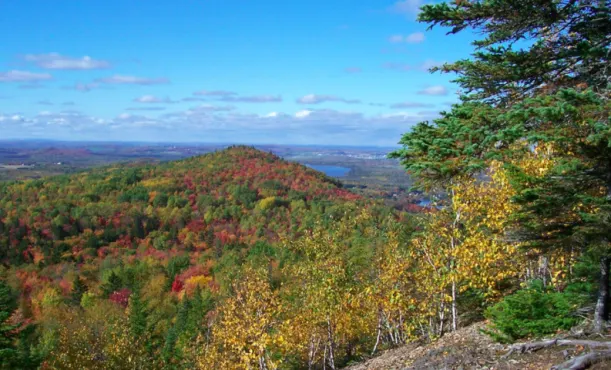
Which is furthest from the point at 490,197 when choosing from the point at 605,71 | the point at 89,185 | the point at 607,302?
the point at 89,185

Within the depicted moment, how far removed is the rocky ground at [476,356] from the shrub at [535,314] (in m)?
→ 0.41

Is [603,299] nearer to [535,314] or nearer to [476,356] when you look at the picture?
[535,314]

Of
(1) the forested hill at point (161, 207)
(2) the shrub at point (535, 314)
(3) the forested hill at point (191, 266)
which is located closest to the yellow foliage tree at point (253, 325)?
(3) the forested hill at point (191, 266)

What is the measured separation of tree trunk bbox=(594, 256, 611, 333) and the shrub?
63 centimetres

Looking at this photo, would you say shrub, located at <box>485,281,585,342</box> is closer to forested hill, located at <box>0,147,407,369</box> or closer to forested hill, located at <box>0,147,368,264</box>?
forested hill, located at <box>0,147,407,369</box>

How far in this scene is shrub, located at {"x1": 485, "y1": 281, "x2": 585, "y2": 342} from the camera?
895cm

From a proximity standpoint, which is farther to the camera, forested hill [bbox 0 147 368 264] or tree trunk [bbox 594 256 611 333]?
forested hill [bbox 0 147 368 264]

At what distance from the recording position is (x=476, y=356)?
9.35 m

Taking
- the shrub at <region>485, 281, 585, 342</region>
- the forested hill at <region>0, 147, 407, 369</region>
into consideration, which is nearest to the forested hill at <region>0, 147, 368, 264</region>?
the forested hill at <region>0, 147, 407, 369</region>

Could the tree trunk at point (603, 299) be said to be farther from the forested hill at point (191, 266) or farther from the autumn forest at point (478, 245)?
the forested hill at point (191, 266)

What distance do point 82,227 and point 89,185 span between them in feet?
91.5

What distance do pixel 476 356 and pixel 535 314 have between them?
1464 millimetres

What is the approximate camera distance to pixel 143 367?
28.6 meters

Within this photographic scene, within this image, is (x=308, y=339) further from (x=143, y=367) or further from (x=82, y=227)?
(x=82, y=227)
